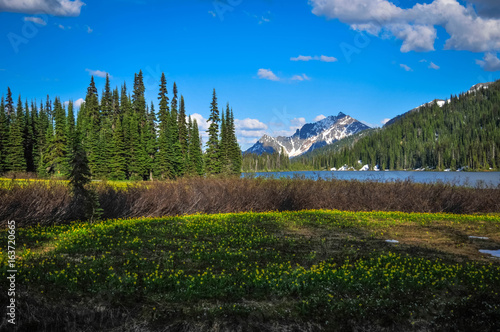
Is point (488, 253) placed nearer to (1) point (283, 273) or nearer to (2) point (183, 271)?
(1) point (283, 273)

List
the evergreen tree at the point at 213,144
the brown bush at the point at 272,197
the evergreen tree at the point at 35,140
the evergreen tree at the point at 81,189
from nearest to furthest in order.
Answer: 1. the evergreen tree at the point at 81,189
2. the brown bush at the point at 272,197
3. the evergreen tree at the point at 213,144
4. the evergreen tree at the point at 35,140

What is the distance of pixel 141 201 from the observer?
19.5 meters

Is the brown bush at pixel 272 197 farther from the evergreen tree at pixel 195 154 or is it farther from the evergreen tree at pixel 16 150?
the evergreen tree at pixel 16 150

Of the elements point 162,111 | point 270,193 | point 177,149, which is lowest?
point 270,193

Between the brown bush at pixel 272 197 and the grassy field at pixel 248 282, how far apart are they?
18.2 ft

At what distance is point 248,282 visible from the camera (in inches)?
322

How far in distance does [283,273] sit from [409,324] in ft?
10.4

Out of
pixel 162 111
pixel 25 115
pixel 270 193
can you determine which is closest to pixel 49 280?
pixel 270 193

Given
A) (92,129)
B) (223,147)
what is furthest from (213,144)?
(92,129)

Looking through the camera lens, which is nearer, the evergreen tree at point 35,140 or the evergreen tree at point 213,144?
the evergreen tree at point 213,144

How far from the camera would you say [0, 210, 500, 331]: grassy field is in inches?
269

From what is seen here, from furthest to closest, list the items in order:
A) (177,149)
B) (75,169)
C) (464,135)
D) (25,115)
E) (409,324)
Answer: (464,135) → (25,115) → (177,149) → (75,169) → (409,324)

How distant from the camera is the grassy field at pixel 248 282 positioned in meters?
6.82

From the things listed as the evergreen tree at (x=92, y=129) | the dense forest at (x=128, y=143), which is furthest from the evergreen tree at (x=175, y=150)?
the evergreen tree at (x=92, y=129)
